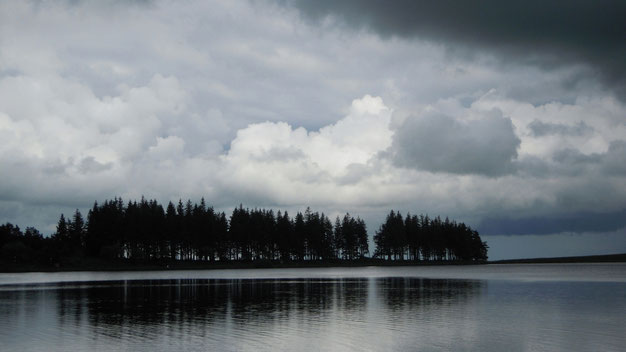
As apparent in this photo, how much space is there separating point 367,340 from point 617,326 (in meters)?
16.8

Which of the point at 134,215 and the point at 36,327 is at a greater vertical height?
the point at 134,215

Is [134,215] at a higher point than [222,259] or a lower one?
higher

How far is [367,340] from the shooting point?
3111cm

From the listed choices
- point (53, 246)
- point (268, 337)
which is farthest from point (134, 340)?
point (53, 246)

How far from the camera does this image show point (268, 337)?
3247cm

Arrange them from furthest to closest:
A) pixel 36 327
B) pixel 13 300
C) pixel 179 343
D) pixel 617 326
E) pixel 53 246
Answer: pixel 53 246
pixel 13 300
pixel 36 327
pixel 617 326
pixel 179 343

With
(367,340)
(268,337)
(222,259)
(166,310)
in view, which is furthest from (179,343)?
(222,259)

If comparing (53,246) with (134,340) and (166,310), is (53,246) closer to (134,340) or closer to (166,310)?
(166,310)

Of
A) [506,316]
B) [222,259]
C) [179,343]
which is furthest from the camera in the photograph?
[222,259]

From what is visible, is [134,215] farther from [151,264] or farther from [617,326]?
[617,326]

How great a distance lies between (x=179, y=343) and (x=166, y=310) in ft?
58.1

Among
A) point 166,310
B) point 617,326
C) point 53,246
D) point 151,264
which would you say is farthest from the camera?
point 151,264

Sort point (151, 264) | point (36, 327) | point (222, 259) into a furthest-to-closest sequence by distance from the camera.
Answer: point (222, 259), point (151, 264), point (36, 327)

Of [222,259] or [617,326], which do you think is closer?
[617,326]
